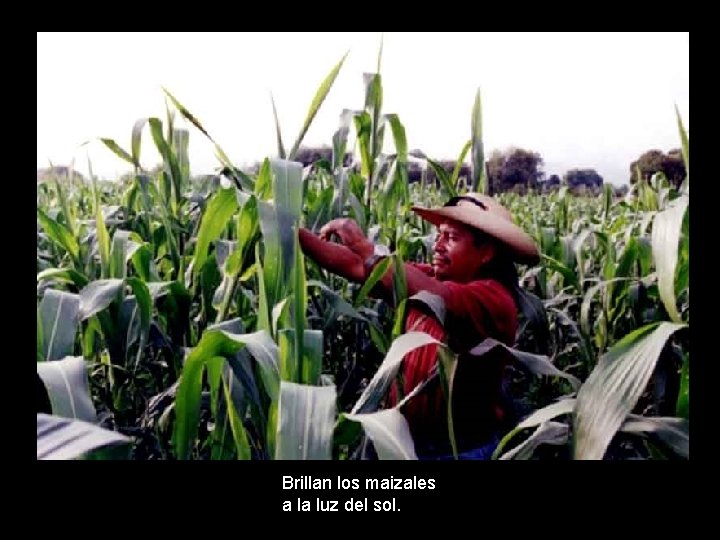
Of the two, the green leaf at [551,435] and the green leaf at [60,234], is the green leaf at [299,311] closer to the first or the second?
the green leaf at [551,435]

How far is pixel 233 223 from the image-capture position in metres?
1.25

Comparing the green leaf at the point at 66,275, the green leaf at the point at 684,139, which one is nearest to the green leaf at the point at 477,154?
the green leaf at the point at 684,139

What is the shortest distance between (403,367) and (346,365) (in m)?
0.17

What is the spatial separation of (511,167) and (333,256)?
44cm

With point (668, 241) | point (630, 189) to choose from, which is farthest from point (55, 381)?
point (630, 189)

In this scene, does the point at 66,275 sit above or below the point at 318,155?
below

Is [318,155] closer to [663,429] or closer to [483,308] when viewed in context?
[483,308]

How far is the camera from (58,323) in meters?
0.90

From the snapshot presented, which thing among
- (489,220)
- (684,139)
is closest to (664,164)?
(684,139)

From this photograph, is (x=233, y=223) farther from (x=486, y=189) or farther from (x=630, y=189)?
(x=630, y=189)

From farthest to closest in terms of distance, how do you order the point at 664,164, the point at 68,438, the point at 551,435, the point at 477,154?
the point at 664,164, the point at 477,154, the point at 551,435, the point at 68,438

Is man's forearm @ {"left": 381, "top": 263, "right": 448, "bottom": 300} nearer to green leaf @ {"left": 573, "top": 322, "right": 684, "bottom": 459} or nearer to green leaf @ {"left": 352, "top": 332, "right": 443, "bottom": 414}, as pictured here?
green leaf @ {"left": 352, "top": 332, "right": 443, "bottom": 414}

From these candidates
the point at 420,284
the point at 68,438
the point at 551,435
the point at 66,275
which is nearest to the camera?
the point at 68,438

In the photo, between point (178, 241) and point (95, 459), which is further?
point (178, 241)
